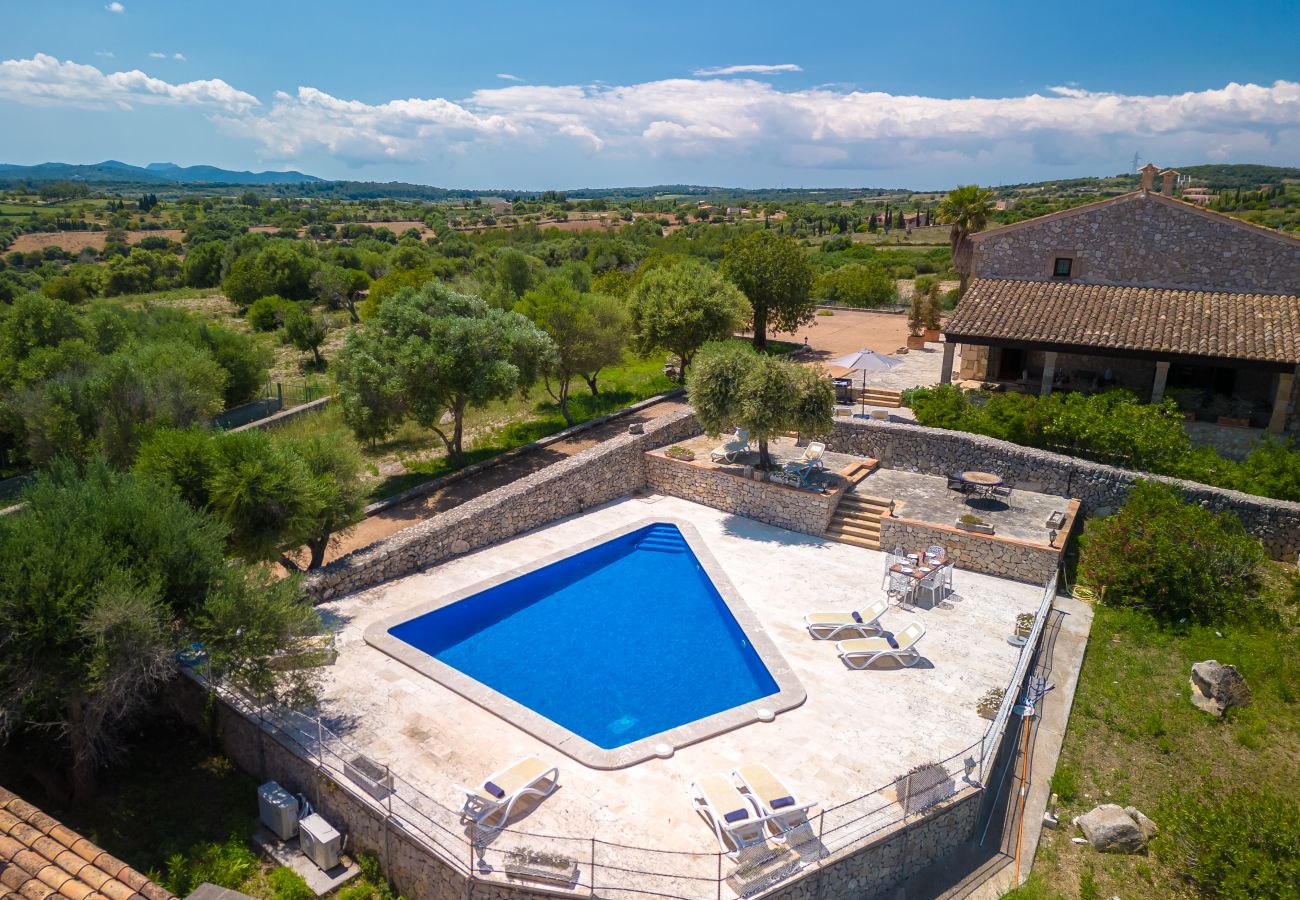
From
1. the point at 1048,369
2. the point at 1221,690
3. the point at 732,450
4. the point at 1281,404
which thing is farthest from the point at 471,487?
the point at 1281,404

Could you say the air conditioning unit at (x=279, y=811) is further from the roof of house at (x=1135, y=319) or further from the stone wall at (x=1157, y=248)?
the stone wall at (x=1157, y=248)

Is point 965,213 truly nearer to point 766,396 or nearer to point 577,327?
point 577,327

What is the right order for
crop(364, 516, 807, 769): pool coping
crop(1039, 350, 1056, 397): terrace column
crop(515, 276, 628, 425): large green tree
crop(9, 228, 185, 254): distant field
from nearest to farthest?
crop(364, 516, 807, 769): pool coping, crop(1039, 350, 1056, 397): terrace column, crop(515, 276, 628, 425): large green tree, crop(9, 228, 185, 254): distant field

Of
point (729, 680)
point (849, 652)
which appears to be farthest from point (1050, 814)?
point (729, 680)

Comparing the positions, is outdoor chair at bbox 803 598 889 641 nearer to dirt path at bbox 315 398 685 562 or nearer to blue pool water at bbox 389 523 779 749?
blue pool water at bbox 389 523 779 749

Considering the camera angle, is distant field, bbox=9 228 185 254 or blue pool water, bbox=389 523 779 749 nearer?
blue pool water, bbox=389 523 779 749

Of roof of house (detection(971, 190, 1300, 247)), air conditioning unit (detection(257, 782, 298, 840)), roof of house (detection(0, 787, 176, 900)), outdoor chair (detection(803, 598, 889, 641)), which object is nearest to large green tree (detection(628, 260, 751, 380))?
roof of house (detection(971, 190, 1300, 247))
